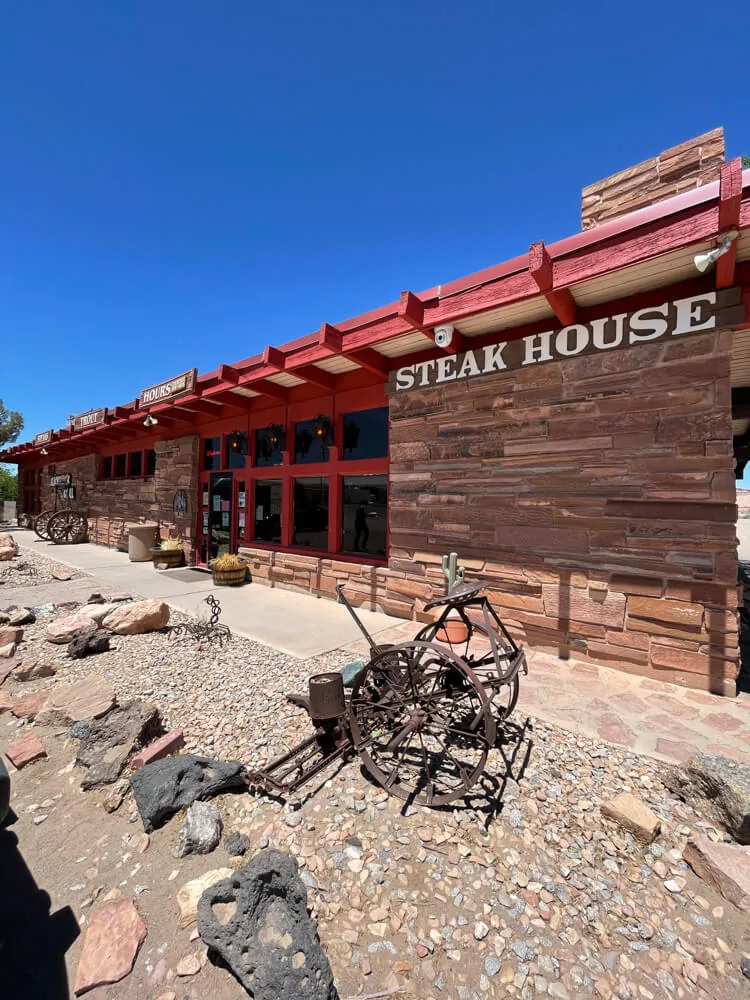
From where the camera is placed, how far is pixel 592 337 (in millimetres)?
4391

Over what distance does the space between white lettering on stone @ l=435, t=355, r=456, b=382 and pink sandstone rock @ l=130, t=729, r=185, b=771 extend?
4.74 m

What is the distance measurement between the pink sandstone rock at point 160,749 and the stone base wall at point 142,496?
25.7ft

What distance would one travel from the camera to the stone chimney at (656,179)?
3963 mm

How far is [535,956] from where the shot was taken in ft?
5.24

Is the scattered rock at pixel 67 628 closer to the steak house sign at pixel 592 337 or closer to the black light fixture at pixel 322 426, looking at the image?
the black light fixture at pixel 322 426

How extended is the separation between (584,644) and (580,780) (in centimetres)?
212

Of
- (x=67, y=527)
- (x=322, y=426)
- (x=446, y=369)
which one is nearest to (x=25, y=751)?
(x=322, y=426)

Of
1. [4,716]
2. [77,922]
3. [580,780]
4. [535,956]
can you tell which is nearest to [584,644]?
[580,780]

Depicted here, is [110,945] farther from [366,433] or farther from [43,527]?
[43,527]

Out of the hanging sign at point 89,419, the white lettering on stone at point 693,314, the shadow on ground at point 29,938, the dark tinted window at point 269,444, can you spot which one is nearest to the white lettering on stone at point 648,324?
the white lettering on stone at point 693,314

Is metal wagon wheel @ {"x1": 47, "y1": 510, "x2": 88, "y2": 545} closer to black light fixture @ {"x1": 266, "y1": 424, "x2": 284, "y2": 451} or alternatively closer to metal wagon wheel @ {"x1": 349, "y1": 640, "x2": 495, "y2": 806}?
black light fixture @ {"x1": 266, "y1": 424, "x2": 284, "y2": 451}

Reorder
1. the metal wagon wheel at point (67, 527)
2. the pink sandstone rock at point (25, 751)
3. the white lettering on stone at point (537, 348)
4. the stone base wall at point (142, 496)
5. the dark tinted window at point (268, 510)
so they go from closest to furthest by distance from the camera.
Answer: the pink sandstone rock at point (25, 751), the white lettering on stone at point (537, 348), the dark tinted window at point (268, 510), the stone base wall at point (142, 496), the metal wagon wheel at point (67, 527)

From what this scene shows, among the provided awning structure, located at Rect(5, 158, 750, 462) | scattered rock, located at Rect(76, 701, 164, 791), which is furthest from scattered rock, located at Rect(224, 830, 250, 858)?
awning structure, located at Rect(5, 158, 750, 462)

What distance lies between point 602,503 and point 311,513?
4.85 meters
